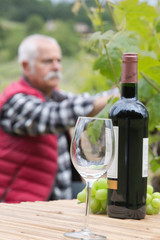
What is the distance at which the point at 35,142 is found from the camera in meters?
2.83

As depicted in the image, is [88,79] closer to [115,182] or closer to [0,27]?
[115,182]

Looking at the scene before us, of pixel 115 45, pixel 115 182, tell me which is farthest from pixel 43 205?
pixel 115 45

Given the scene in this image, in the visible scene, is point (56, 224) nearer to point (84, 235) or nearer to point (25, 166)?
point (84, 235)

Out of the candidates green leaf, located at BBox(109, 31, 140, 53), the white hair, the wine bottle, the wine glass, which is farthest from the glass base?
the white hair

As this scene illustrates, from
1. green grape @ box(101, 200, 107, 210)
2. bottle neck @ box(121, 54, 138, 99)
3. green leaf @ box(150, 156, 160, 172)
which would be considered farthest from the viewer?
green leaf @ box(150, 156, 160, 172)

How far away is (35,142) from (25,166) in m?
0.17

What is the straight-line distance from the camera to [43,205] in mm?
1222

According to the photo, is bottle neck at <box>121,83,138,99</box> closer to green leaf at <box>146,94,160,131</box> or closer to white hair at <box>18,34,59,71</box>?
green leaf at <box>146,94,160,131</box>

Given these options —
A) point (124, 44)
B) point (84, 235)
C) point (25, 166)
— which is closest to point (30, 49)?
point (25, 166)

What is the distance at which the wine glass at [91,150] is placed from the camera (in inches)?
33.7

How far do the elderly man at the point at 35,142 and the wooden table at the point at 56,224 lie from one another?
4.77 feet

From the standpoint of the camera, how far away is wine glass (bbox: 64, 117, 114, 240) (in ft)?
2.81

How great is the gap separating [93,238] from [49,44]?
256cm

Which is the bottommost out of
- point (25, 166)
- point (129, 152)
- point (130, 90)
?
point (25, 166)
